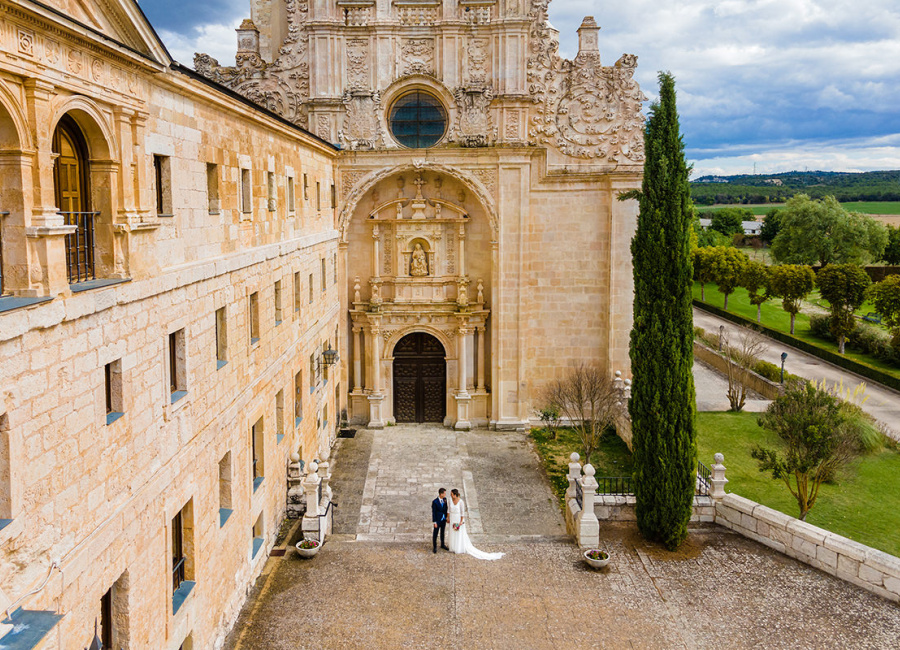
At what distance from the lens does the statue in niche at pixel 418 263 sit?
Answer: 1009 inches

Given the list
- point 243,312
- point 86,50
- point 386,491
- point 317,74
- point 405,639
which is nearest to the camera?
point 86,50

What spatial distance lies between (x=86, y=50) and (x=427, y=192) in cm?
1848

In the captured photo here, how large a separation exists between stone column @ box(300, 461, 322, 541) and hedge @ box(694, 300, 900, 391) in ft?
95.3

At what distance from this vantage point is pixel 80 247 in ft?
25.8

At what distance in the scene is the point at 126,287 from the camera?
8281 millimetres

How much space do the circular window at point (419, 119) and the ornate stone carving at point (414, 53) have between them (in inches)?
30.3

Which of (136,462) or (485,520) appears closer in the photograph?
(136,462)

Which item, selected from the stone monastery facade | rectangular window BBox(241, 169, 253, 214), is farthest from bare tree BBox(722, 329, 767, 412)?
rectangular window BBox(241, 169, 253, 214)

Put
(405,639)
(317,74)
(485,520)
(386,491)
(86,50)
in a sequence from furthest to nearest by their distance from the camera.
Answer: (317,74) < (386,491) < (485,520) < (405,639) < (86,50)

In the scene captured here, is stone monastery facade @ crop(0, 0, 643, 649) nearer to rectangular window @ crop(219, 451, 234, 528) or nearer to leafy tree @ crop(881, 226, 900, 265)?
rectangular window @ crop(219, 451, 234, 528)

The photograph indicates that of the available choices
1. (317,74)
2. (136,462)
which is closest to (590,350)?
(317,74)

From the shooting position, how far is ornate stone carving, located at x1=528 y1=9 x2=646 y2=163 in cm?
2459

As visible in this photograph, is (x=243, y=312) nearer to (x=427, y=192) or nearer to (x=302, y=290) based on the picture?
(x=302, y=290)

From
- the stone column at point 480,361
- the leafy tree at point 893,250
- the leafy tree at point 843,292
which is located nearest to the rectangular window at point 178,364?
the stone column at point 480,361
